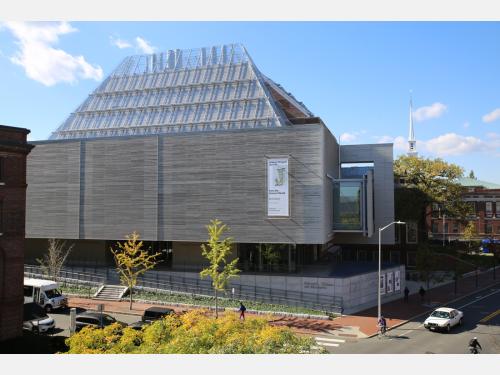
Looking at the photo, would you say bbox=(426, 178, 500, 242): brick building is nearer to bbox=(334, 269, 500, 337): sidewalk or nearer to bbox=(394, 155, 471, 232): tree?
bbox=(394, 155, 471, 232): tree

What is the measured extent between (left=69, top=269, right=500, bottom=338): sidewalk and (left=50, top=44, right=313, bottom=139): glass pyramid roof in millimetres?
19000

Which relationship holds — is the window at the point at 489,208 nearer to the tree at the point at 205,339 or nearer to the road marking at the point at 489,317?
the road marking at the point at 489,317

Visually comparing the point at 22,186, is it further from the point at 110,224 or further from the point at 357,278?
the point at 357,278

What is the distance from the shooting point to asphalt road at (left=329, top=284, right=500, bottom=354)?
2725 cm

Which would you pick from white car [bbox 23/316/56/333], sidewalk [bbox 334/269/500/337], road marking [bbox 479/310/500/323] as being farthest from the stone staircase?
road marking [bbox 479/310/500/323]

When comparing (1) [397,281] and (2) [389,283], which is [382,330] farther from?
(1) [397,281]

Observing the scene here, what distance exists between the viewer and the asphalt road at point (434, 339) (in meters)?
27.2

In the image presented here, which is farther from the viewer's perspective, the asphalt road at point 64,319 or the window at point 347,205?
the window at point 347,205

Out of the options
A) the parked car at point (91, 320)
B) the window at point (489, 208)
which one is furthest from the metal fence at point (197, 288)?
the window at point (489, 208)

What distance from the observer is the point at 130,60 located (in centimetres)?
5850

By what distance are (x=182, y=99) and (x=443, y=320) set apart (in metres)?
34.6

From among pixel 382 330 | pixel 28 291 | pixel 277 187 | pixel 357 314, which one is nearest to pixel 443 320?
pixel 382 330

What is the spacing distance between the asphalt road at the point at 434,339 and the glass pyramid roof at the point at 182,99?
22.5 m

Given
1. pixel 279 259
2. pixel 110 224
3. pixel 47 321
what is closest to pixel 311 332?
pixel 279 259
